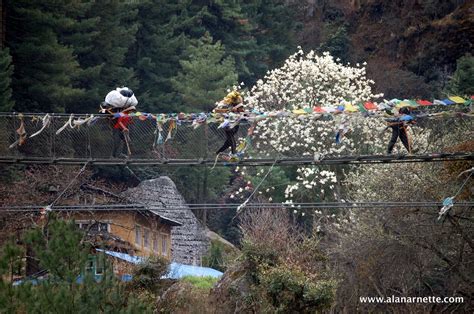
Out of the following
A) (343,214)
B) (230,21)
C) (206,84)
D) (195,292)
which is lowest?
(195,292)

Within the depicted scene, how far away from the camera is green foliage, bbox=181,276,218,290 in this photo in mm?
40031

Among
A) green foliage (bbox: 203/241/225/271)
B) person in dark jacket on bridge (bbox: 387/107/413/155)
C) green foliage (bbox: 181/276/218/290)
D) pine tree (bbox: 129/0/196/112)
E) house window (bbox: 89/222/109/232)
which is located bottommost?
green foliage (bbox: 181/276/218/290)

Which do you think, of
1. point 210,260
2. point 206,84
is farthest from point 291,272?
point 206,84

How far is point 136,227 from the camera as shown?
47.2 meters

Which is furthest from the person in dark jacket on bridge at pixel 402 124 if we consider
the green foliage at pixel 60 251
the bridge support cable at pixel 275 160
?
the green foliage at pixel 60 251

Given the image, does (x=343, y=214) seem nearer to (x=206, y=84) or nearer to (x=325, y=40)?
(x=206, y=84)

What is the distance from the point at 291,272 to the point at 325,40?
1427 inches

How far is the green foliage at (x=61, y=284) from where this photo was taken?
20703mm

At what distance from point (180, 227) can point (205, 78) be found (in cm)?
852

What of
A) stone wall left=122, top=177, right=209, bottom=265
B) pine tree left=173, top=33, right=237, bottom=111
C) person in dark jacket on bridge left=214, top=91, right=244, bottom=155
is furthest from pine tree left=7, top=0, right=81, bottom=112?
person in dark jacket on bridge left=214, top=91, right=244, bottom=155

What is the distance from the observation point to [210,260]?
50.9m

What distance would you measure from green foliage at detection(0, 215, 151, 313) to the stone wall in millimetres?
29409

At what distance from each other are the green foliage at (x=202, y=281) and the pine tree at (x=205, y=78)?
Answer: 1563cm

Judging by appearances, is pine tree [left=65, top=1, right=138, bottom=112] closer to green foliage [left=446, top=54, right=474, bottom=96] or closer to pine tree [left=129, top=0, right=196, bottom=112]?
pine tree [left=129, top=0, right=196, bottom=112]
